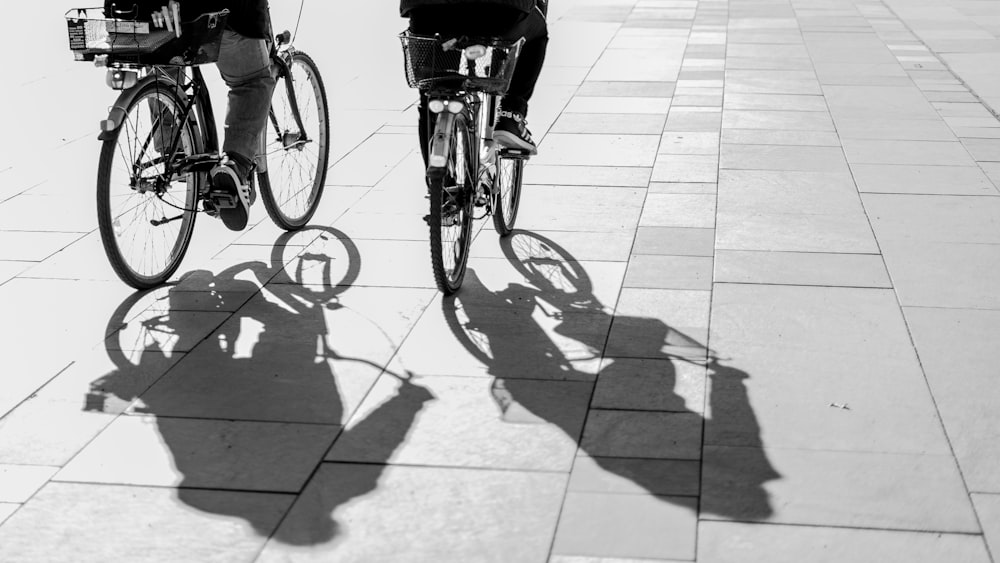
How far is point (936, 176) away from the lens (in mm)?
7254

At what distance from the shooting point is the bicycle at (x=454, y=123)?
4.86 meters

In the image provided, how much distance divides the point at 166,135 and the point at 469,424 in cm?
212

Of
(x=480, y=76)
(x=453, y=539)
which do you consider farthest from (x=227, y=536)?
(x=480, y=76)

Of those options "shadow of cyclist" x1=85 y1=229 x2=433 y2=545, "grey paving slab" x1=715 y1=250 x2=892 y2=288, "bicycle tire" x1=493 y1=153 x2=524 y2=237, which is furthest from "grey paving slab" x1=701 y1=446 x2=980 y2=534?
"bicycle tire" x1=493 y1=153 x2=524 y2=237

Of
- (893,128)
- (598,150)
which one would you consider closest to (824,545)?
(598,150)

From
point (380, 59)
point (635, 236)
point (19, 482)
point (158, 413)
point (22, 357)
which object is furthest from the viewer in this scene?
point (380, 59)

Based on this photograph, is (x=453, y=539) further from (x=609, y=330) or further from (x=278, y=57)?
(x=278, y=57)

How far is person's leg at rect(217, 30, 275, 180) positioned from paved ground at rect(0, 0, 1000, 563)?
0.55 m

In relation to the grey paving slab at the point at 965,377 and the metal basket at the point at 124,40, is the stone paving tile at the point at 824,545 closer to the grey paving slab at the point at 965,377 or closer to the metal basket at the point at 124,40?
the grey paving slab at the point at 965,377

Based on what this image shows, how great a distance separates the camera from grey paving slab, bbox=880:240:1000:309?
5148 mm

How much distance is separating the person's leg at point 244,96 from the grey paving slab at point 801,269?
212cm

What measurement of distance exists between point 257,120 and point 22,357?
1544mm

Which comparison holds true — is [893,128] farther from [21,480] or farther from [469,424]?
[21,480]

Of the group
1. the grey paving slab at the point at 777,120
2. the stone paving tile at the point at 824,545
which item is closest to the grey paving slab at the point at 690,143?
the grey paving slab at the point at 777,120
